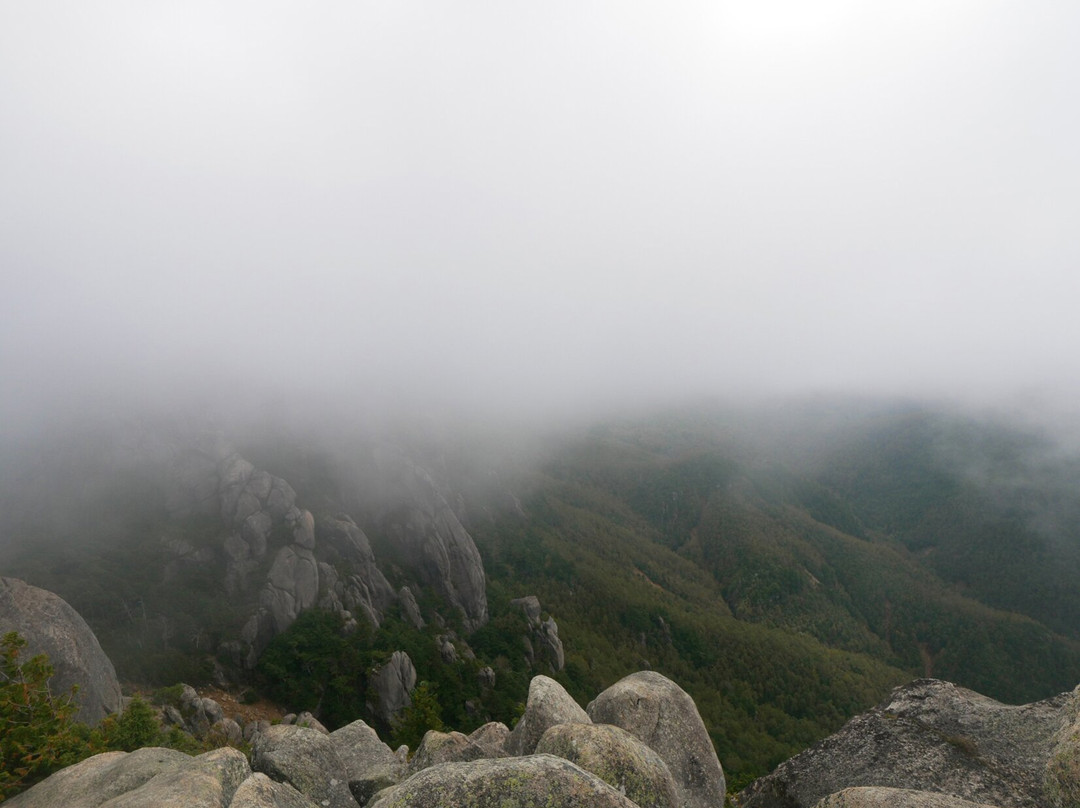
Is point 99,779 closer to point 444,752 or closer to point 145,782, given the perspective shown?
point 145,782

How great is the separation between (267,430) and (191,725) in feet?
441

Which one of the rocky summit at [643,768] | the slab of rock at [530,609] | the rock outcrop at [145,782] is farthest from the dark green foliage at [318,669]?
the rock outcrop at [145,782]

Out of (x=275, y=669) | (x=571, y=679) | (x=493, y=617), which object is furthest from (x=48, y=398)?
(x=571, y=679)

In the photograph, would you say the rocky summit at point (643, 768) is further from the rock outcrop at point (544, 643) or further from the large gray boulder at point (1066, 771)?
the rock outcrop at point (544, 643)

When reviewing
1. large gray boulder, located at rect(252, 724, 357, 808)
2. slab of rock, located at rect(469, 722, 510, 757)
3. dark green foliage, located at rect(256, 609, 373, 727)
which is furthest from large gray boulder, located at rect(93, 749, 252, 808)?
dark green foliage, located at rect(256, 609, 373, 727)

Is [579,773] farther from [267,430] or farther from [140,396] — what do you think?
[140,396]

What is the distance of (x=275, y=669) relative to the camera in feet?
307

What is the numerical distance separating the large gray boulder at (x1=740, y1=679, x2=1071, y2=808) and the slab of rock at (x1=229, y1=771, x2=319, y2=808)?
1653 centimetres

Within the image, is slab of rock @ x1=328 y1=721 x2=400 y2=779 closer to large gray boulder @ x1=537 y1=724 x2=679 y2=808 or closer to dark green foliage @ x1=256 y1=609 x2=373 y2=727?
large gray boulder @ x1=537 y1=724 x2=679 y2=808

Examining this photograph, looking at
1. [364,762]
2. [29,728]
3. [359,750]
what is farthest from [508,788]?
[29,728]

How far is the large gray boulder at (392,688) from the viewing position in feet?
333

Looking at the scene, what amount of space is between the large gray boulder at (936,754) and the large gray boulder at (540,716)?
25.5 ft

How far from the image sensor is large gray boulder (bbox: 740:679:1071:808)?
13.7 metres

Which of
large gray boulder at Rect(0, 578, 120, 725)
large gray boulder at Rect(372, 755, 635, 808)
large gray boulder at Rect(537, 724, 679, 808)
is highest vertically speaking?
large gray boulder at Rect(372, 755, 635, 808)
